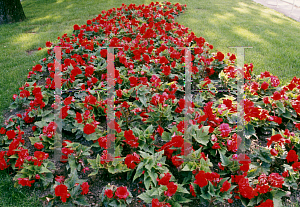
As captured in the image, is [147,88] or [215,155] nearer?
[215,155]

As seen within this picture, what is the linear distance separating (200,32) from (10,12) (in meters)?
5.97

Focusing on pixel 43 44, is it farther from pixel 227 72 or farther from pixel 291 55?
pixel 291 55

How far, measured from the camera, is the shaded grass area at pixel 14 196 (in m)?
2.08

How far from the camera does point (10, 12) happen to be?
292 inches

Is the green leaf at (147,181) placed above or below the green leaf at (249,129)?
below

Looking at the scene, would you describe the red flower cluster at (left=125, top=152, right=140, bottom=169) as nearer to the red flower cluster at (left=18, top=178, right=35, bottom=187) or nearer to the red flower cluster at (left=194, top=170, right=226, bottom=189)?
the red flower cluster at (left=194, top=170, right=226, bottom=189)

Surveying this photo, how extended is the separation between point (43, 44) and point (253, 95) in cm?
486

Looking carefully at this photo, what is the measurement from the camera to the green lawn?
438 cm

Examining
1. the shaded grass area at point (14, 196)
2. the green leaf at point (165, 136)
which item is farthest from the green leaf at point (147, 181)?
the shaded grass area at point (14, 196)

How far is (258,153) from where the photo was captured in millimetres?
2439

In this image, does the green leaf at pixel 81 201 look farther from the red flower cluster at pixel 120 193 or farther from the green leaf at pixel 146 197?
the green leaf at pixel 146 197

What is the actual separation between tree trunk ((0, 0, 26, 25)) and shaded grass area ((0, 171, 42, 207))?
22.6 feet

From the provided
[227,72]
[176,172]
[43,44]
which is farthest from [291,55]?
[43,44]

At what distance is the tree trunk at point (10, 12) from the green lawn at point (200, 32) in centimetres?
34
